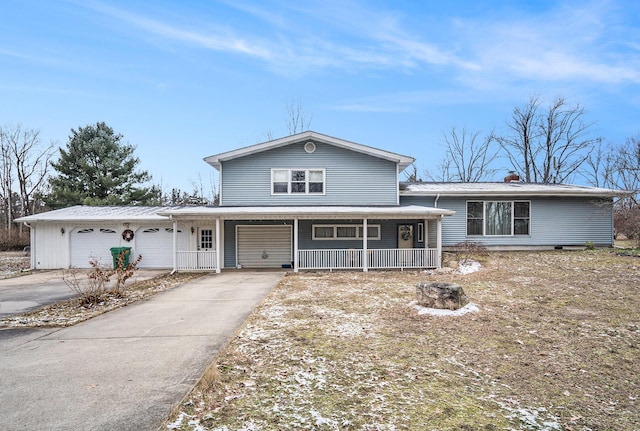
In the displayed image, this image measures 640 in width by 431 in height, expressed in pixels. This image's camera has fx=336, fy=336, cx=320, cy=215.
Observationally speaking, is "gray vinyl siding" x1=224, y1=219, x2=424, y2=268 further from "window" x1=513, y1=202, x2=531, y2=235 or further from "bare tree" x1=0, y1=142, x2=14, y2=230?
"bare tree" x1=0, y1=142, x2=14, y2=230

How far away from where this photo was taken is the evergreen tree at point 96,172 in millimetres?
25641

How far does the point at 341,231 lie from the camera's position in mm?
15383

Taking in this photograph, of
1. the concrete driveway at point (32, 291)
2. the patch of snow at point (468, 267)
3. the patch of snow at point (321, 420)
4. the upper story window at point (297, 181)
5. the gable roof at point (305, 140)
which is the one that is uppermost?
the gable roof at point (305, 140)

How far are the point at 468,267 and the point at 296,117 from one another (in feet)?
65.8

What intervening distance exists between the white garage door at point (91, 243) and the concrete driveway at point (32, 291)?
139cm

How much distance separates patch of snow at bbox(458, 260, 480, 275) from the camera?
40.3ft

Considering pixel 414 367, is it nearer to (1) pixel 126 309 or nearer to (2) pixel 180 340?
(2) pixel 180 340

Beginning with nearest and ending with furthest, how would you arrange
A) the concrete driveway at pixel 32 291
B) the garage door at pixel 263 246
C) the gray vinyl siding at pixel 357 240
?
the concrete driveway at pixel 32 291
the garage door at pixel 263 246
the gray vinyl siding at pixel 357 240

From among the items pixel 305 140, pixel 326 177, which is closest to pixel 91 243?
pixel 305 140

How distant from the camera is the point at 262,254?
1529 centimetres

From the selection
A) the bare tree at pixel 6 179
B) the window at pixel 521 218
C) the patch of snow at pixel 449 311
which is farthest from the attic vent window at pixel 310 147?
the bare tree at pixel 6 179

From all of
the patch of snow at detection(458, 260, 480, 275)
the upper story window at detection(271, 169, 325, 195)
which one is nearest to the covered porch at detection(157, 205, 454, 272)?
the upper story window at detection(271, 169, 325, 195)

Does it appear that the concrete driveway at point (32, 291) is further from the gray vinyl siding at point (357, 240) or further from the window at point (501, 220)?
the window at point (501, 220)

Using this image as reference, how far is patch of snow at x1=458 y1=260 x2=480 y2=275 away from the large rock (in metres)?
5.28
